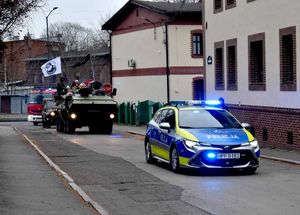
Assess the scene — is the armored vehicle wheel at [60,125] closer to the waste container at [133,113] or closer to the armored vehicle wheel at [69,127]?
the armored vehicle wheel at [69,127]

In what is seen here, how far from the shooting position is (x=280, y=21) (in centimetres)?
2236

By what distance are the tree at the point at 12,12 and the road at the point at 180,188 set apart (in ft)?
29.4

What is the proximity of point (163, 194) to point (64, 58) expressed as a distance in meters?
74.0

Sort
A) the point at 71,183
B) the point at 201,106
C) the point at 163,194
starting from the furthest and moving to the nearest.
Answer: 1. the point at 201,106
2. the point at 71,183
3. the point at 163,194

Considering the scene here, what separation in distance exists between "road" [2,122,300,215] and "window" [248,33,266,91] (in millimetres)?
6885

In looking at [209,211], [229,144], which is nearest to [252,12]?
[229,144]

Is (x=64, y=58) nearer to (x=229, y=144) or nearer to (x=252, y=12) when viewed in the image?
(x=252, y=12)

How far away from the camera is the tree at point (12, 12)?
25.6 meters

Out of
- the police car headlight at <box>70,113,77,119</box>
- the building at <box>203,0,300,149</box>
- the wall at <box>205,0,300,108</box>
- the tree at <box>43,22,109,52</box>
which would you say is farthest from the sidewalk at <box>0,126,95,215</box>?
the tree at <box>43,22,109,52</box>

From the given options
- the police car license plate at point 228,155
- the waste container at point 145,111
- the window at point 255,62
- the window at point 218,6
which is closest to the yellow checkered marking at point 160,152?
the police car license plate at point 228,155

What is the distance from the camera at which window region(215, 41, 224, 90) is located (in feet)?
94.0

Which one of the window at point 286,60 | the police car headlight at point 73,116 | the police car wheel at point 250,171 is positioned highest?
the window at point 286,60

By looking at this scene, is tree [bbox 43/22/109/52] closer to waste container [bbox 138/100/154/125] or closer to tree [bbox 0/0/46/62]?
waste container [bbox 138/100/154/125]

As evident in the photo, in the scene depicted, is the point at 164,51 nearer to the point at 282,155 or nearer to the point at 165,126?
the point at 282,155
